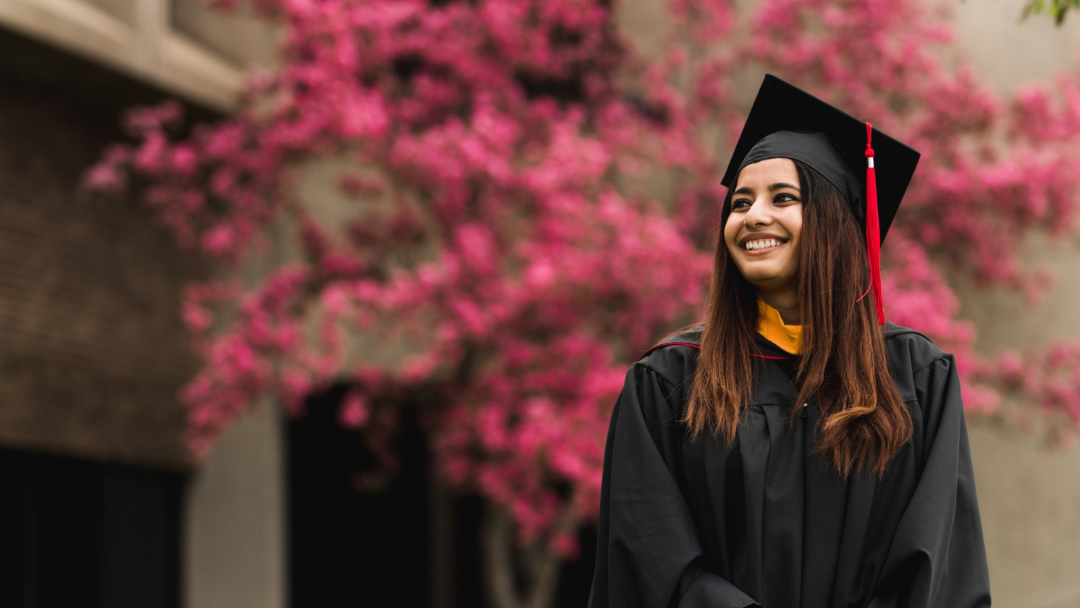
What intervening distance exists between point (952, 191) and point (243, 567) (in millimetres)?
5326

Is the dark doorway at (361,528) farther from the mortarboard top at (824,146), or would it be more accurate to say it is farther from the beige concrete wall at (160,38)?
the mortarboard top at (824,146)

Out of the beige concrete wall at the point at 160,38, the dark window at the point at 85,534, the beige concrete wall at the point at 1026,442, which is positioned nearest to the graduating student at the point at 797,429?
the beige concrete wall at the point at 160,38

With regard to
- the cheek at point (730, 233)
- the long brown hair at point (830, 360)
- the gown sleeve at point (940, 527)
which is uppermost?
the cheek at point (730, 233)

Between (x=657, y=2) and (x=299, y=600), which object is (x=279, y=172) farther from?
(x=299, y=600)

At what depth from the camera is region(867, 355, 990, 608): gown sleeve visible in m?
2.44

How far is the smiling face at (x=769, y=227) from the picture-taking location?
2.67 m

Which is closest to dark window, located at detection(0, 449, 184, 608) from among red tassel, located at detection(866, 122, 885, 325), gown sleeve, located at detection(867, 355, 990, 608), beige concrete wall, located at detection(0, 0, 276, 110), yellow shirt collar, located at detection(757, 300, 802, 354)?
beige concrete wall, located at detection(0, 0, 276, 110)

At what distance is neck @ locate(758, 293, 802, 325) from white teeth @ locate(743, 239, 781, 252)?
12 centimetres

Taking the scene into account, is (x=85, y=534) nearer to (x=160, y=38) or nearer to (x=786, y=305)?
(x=160, y=38)

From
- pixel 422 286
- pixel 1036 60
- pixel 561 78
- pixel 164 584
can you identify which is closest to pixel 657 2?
pixel 561 78

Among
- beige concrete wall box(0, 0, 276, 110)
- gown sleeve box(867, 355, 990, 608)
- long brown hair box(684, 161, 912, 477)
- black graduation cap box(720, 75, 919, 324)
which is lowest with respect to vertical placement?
gown sleeve box(867, 355, 990, 608)

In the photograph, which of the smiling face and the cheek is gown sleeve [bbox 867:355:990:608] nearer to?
the smiling face

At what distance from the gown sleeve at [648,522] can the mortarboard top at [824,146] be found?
0.49m

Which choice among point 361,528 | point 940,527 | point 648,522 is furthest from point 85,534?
point 940,527
